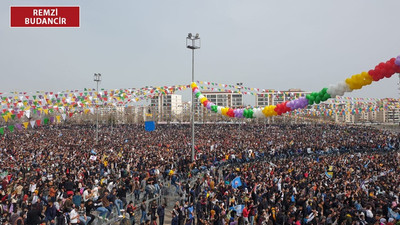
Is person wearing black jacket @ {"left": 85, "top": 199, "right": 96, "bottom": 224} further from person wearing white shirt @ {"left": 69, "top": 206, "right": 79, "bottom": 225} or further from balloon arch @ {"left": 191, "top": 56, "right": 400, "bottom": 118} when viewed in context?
balloon arch @ {"left": 191, "top": 56, "right": 400, "bottom": 118}

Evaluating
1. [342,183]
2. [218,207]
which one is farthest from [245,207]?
[342,183]

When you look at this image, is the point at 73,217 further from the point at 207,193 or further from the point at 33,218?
the point at 207,193

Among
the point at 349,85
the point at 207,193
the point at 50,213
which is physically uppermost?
the point at 349,85

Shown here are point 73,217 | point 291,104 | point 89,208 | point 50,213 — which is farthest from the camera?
point 291,104

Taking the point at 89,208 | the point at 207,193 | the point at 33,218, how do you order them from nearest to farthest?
the point at 33,218 → the point at 89,208 → the point at 207,193

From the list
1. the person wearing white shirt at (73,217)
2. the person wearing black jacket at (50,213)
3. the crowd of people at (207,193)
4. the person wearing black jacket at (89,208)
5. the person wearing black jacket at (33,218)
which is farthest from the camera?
the crowd of people at (207,193)

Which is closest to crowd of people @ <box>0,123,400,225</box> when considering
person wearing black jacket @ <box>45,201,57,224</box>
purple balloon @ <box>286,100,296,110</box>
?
person wearing black jacket @ <box>45,201,57,224</box>

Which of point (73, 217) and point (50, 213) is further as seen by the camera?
point (50, 213)

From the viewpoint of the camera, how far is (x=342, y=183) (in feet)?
45.9

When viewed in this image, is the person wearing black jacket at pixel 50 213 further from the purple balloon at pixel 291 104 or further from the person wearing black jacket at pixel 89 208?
the purple balloon at pixel 291 104

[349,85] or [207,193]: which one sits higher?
[349,85]

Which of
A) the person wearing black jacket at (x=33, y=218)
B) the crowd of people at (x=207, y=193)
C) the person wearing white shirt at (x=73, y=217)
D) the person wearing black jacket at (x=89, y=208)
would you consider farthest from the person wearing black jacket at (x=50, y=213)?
the person wearing black jacket at (x=89, y=208)

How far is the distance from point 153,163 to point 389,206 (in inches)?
441

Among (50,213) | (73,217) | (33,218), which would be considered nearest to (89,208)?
(73,217)
